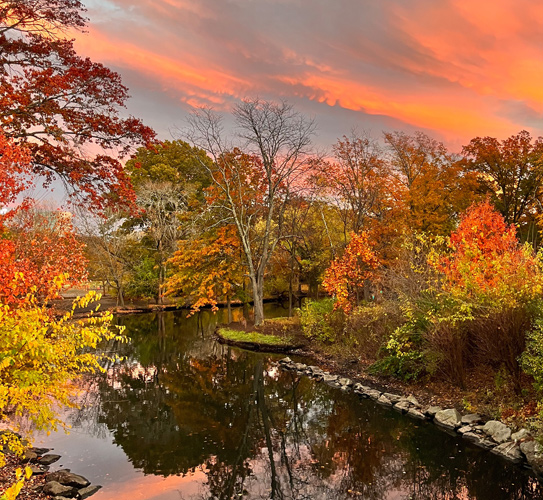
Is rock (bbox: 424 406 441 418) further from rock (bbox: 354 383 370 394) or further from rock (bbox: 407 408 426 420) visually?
rock (bbox: 354 383 370 394)

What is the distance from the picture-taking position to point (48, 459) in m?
8.36

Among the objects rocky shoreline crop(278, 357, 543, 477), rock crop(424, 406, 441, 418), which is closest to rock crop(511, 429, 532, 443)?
rocky shoreline crop(278, 357, 543, 477)

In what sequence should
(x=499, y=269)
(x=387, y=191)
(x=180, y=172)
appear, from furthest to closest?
(x=180, y=172) < (x=387, y=191) < (x=499, y=269)

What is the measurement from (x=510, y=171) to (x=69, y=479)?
1303 inches

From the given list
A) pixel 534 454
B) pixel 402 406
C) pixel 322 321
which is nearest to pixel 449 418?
pixel 402 406

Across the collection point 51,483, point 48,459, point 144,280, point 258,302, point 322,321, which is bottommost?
→ point 48,459

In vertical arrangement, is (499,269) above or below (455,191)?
below

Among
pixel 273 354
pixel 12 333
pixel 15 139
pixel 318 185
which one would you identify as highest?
pixel 318 185

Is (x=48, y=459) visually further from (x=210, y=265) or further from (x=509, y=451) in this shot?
(x=210, y=265)

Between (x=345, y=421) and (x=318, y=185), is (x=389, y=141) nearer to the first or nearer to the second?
(x=318, y=185)

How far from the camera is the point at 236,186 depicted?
85.0 ft

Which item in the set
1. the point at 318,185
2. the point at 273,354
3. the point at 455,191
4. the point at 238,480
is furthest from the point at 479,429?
the point at 455,191

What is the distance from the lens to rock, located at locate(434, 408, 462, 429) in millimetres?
9672

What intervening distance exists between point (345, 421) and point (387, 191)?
55.1ft
